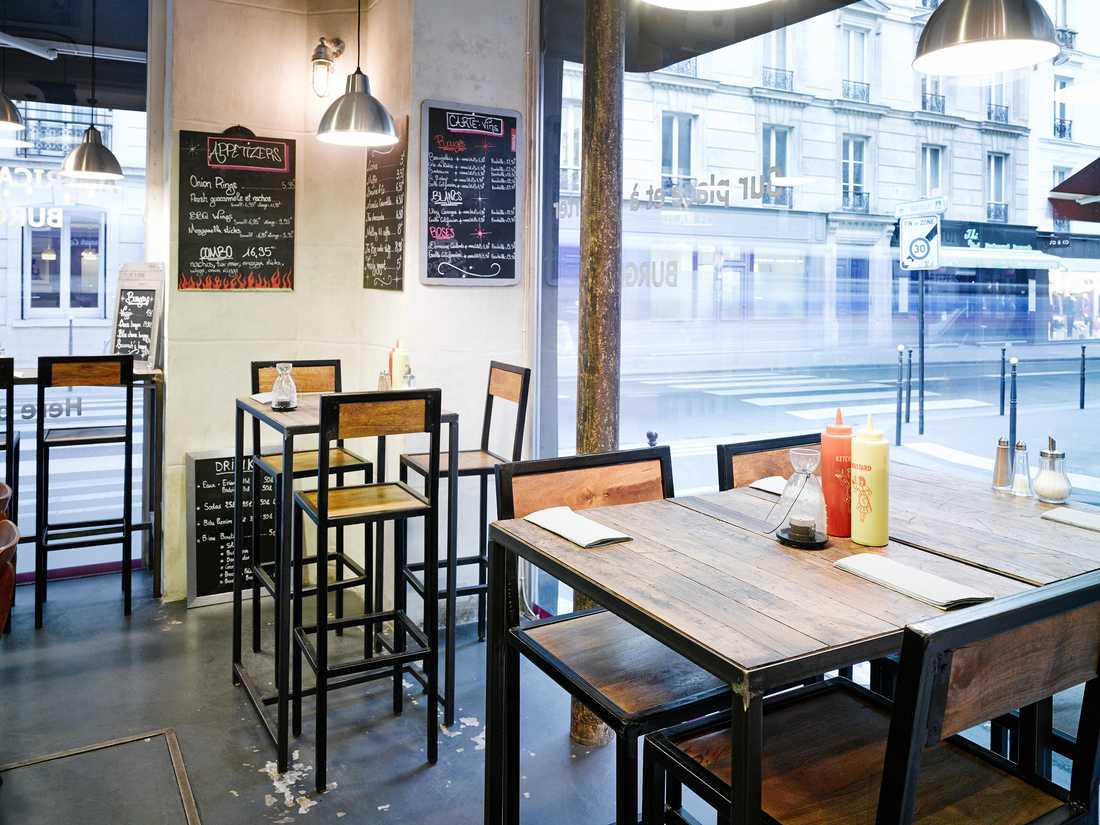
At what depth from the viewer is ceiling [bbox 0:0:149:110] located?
428cm

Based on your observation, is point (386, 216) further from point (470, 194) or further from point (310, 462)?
point (310, 462)

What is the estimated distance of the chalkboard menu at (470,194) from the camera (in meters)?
3.55

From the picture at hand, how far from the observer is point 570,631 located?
1993mm

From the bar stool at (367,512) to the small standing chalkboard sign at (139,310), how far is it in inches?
76.5

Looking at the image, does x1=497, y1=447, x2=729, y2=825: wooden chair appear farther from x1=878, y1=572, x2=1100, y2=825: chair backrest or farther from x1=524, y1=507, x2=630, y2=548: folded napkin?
x1=878, y1=572, x2=1100, y2=825: chair backrest

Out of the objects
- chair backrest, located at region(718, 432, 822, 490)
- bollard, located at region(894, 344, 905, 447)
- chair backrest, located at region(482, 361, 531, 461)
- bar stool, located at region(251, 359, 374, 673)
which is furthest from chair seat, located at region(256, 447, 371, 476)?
bollard, located at region(894, 344, 905, 447)

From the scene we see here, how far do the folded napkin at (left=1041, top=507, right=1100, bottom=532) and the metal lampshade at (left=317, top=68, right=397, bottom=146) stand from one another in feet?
7.94

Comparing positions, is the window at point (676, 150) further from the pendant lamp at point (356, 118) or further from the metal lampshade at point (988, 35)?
the metal lampshade at point (988, 35)

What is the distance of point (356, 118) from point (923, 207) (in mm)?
1891

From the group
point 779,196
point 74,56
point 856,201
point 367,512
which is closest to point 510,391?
point 367,512

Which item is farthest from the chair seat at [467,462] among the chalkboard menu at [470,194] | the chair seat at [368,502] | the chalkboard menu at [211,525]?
the chalkboard menu at [211,525]

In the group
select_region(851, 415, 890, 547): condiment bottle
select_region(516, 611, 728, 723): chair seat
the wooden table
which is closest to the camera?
the wooden table

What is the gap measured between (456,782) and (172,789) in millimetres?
800

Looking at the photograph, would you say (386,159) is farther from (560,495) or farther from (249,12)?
(560,495)
